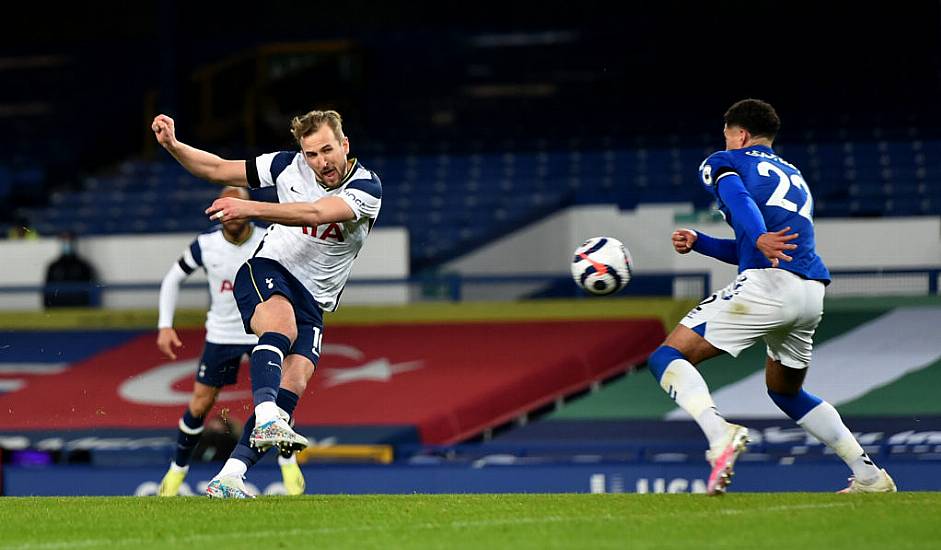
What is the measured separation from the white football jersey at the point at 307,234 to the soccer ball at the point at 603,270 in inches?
42.4

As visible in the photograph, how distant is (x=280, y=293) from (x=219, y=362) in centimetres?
278

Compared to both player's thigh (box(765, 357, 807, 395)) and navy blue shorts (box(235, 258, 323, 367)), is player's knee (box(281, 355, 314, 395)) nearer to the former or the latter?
navy blue shorts (box(235, 258, 323, 367))

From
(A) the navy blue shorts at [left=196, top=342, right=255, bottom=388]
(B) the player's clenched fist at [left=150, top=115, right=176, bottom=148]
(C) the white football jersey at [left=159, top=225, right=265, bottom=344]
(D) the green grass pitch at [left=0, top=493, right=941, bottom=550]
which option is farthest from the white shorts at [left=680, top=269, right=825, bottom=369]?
(C) the white football jersey at [left=159, top=225, right=265, bottom=344]

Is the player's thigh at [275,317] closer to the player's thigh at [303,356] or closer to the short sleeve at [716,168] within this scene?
the player's thigh at [303,356]

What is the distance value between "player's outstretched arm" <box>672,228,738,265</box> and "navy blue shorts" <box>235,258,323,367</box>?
1806 mm

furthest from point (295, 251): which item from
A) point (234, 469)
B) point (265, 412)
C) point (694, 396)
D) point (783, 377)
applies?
point (783, 377)

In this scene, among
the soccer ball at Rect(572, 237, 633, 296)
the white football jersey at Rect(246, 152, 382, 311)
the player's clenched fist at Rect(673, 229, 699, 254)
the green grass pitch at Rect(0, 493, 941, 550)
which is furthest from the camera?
the soccer ball at Rect(572, 237, 633, 296)

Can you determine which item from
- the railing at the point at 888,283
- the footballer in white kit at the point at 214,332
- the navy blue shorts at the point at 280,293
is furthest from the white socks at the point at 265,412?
the railing at the point at 888,283

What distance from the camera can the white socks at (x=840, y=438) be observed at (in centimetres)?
737

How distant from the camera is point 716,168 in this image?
275 inches

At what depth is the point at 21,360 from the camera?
50.3 feet

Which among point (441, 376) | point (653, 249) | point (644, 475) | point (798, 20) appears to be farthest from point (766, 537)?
point (798, 20)

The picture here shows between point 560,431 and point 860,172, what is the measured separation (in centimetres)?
682

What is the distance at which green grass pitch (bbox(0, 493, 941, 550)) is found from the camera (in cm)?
577
